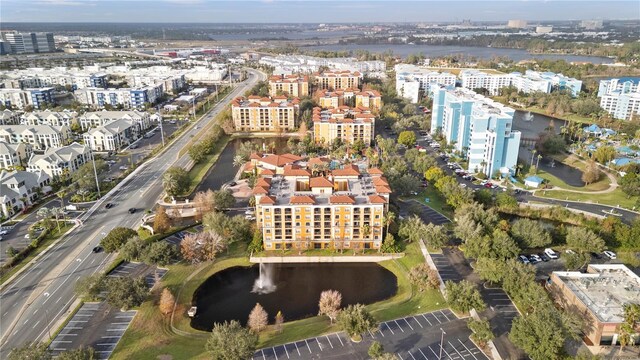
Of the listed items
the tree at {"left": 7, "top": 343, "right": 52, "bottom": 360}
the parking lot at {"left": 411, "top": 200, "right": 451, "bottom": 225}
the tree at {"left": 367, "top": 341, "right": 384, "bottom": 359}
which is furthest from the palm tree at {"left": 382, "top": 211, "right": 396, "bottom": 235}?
the tree at {"left": 7, "top": 343, "right": 52, "bottom": 360}

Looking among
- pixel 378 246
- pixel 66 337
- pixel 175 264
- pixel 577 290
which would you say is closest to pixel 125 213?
pixel 175 264

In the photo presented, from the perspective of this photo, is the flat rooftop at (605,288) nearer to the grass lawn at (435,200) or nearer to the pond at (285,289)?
the pond at (285,289)

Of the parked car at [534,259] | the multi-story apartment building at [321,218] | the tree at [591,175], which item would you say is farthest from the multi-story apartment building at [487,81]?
the parked car at [534,259]

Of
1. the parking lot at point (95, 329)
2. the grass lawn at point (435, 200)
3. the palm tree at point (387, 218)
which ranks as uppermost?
the palm tree at point (387, 218)

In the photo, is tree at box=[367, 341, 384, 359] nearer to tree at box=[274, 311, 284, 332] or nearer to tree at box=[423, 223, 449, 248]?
tree at box=[274, 311, 284, 332]

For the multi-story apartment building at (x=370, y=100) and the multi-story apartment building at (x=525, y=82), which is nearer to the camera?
the multi-story apartment building at (x=370, y=100)

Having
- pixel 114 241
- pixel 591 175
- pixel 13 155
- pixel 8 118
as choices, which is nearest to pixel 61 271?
pixel 114 241
